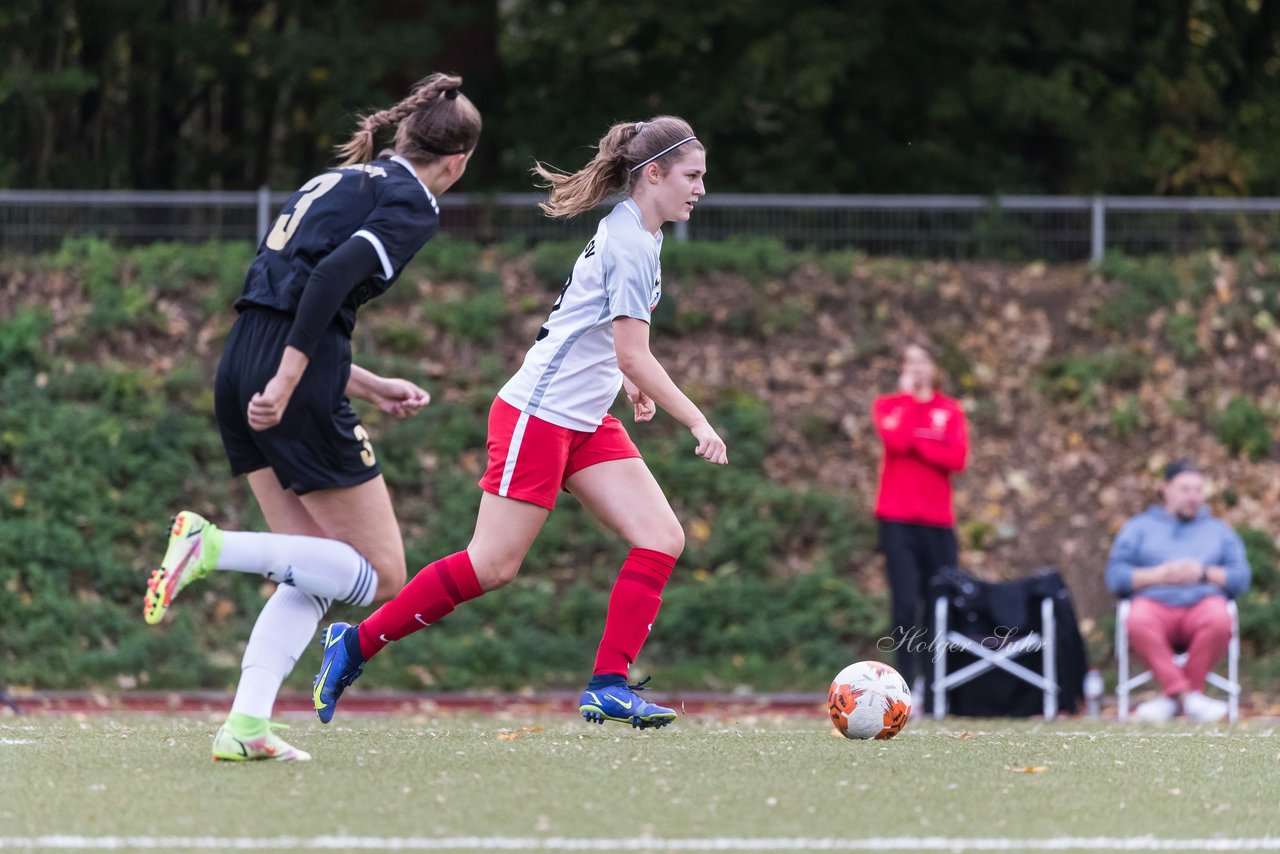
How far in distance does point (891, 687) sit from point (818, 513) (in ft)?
23.8

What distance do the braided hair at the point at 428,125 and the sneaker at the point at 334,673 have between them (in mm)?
1600

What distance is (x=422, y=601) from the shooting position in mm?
5965

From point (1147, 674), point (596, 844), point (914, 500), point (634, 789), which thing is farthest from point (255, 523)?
point (596, 844)

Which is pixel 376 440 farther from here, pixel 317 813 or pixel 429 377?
pixel 317 813

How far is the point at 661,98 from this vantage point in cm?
1755

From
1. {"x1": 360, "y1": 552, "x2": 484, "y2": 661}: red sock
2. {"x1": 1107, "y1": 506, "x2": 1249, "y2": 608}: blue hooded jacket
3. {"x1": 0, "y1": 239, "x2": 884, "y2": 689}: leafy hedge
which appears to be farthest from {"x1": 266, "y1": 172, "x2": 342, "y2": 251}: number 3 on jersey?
{"x1": 0, "y1": 239, "x2": 884, "y2": 689}: leafy hedge

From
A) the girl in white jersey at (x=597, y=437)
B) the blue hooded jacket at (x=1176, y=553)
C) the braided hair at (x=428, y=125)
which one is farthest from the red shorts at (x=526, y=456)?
the blue hooded jacket at (x=1176, y=553)

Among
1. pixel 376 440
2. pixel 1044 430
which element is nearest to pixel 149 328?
pixel 376 440

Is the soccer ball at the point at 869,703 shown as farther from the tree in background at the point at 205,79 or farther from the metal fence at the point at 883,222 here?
the tree in background at the point at 205,79

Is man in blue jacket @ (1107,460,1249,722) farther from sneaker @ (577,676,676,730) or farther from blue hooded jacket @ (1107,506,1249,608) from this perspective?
sneaker @ (577,676,676,730)

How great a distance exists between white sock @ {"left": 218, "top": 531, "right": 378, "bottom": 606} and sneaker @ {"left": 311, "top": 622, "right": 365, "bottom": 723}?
24.7 inches

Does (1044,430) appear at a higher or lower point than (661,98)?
lower

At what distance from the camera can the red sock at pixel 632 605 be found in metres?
6.11

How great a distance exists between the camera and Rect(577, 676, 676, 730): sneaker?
5938 millimetres
